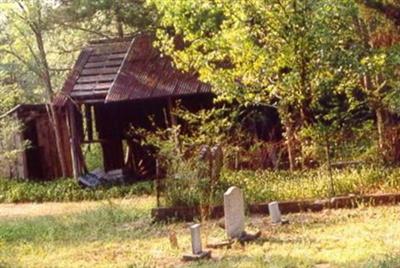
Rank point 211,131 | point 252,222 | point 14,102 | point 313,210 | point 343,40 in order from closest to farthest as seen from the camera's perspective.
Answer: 1. point 252,222
2. point 313,210
3. point 343,40
4. point 211,131
5. point 14,102

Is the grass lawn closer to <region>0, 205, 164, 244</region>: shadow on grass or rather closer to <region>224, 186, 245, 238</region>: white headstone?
<region>0, 205, 164, 244</region>: shadow on grass

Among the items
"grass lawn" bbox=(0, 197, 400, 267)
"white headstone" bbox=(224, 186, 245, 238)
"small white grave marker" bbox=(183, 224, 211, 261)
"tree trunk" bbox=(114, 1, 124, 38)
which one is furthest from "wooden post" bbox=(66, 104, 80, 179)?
"small white grave marker" bbox=(183, 224, 211, 261)

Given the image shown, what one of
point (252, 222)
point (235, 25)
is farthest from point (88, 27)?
point (252, 222)

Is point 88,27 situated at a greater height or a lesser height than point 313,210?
greater

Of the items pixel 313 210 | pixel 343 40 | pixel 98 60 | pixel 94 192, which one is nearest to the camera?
pixel 313 210

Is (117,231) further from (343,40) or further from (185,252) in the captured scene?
(343,40)

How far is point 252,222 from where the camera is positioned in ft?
44.2

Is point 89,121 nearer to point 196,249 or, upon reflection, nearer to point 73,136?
point 73,136

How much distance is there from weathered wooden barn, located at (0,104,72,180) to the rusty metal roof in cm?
209

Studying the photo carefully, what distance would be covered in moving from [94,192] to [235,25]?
7641mm

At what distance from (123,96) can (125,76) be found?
3.68 ft

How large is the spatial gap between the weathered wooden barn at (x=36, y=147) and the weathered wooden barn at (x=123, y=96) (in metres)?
1.27

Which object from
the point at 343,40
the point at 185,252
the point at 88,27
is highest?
the point at 88,27

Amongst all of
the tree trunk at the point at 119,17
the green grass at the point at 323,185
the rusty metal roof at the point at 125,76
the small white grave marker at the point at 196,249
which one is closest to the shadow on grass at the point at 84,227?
the green grass at the point at 323,185
